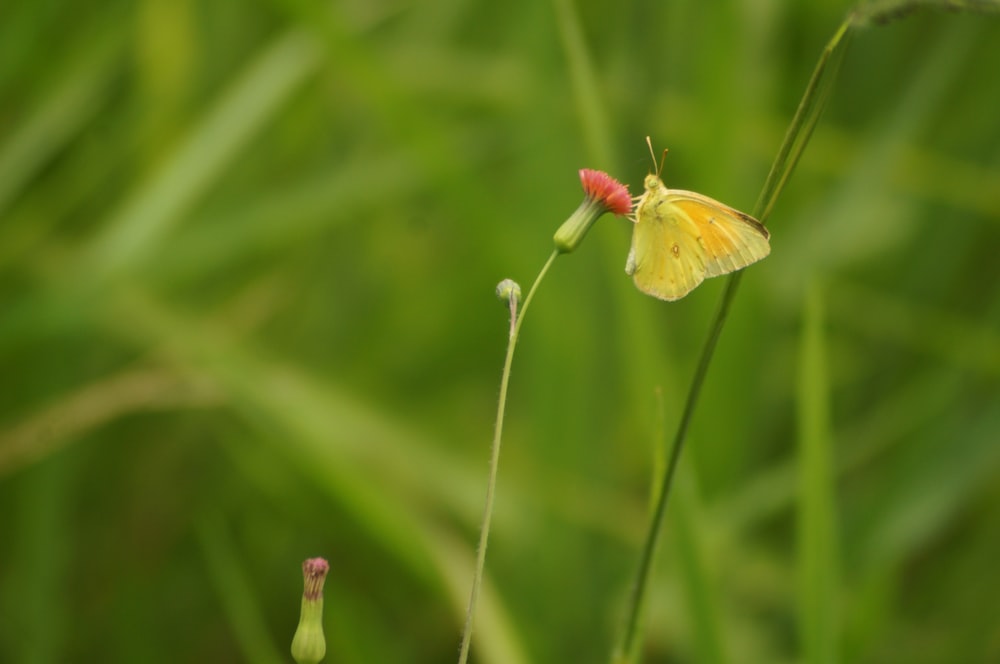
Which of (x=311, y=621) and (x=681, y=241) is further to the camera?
(x=681, y=241)

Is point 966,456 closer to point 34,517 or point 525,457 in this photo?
point 525,457

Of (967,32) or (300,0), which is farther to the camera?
(967,32)

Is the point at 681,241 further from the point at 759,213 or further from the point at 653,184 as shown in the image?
the point at 759,213

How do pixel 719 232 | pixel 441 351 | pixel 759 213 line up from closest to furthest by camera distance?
pixel 759 213
pixel 719 232
pixel 441 351

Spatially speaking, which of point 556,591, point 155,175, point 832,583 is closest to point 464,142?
point 155,175

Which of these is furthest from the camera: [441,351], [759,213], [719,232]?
[441,351]

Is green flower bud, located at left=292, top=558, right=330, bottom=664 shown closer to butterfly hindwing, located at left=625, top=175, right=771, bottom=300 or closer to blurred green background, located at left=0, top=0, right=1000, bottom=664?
butterfly hindwing, located at left=625, top=175, right=771, bottom=300

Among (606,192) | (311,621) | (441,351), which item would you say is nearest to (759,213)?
(606,192)
